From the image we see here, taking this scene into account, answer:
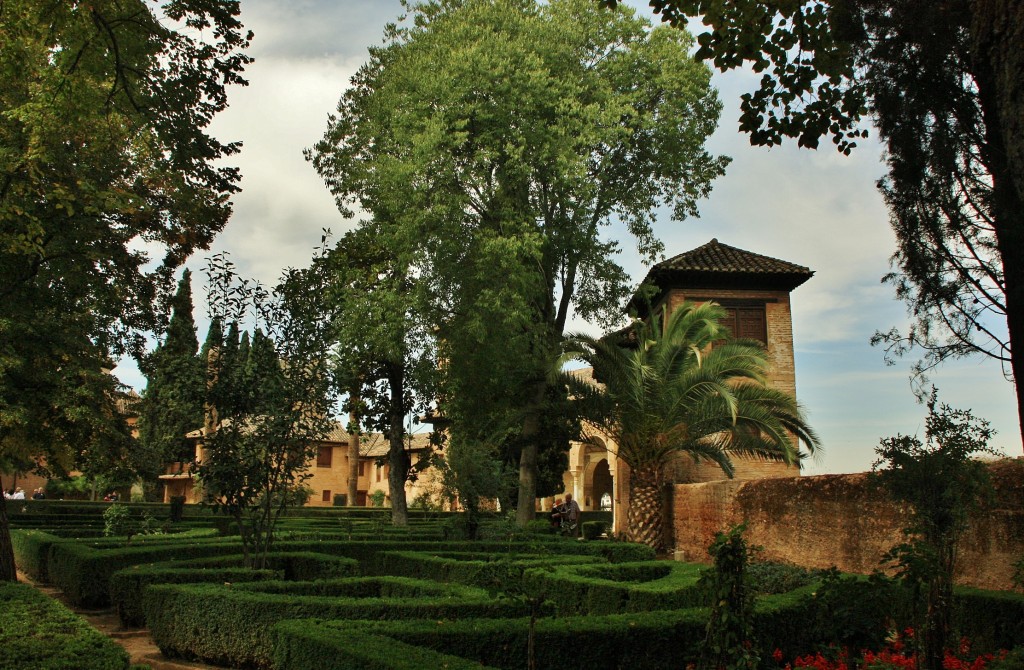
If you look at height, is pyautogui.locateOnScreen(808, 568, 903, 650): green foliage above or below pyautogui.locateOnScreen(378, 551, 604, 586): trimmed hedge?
above

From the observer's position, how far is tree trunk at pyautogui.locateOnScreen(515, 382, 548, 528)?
2303 cm

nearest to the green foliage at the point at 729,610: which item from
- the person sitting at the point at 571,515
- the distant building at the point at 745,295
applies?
the person sitting at the point at 571,515

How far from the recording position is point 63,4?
7.94 m

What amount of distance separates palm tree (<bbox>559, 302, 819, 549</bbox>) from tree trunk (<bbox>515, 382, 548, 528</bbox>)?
2.59 meters

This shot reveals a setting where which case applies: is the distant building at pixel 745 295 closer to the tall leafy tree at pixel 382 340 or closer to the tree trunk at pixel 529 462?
the tree trunk at pixel 529 462

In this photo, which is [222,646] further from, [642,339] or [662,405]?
[642,339]

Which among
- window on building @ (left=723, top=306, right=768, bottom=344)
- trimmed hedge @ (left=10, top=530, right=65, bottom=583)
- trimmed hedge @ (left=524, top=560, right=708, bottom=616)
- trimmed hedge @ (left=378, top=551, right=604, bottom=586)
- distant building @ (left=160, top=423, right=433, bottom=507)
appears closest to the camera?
trimmed hedge @ (left=524, top=560, right=708, bottom=616)

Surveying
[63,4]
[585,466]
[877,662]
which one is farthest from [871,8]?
[585,466]

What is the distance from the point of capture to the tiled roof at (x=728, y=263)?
84.7 feet

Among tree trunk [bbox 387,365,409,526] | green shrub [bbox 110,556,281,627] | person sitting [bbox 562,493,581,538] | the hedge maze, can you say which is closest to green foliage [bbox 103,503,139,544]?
the hedge maze

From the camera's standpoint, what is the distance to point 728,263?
26.3 m

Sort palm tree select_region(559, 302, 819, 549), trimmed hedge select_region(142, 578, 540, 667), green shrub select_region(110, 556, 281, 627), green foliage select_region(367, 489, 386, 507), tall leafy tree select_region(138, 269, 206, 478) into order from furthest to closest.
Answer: green foliage select_region(367, 489, 386, 507) → palm tree select_region(559, 302, 819, 549) → tall leafy tree select_region(138, 269, 206, 478) → green shrub select_region(110, 556, 281, 627) → trimmed hedge select_region(142, 578, 540, 667)

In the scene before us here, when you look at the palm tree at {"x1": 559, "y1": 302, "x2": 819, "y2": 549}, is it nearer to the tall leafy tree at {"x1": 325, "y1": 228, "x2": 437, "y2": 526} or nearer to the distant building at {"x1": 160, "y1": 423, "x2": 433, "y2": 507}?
the tall leafy tree at {"x1": 325, "y1": 228, "x2": 437, "y2": 526}

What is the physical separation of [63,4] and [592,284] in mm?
18295
